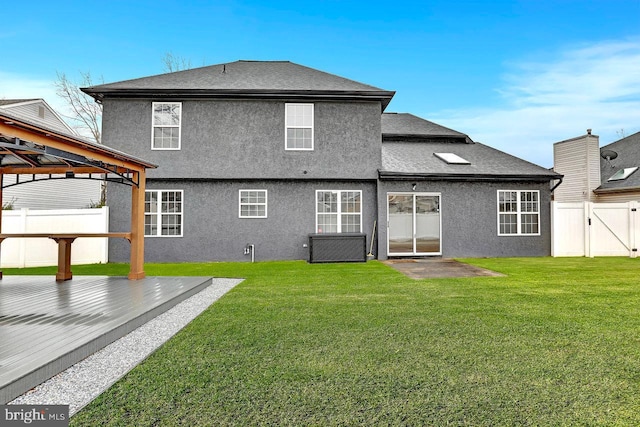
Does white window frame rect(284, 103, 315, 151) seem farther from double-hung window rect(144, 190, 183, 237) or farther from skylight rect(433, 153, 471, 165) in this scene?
skylight rect(433, 153, 471, 165)

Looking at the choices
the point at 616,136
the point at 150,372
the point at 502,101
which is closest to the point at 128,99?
the point at 150,372

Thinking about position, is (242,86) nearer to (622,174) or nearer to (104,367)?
(104,367)

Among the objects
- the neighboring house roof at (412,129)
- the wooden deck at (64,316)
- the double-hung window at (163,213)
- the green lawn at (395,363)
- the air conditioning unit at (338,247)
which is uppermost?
the neighboring house roof at (412,129)

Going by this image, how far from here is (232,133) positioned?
12.8 m

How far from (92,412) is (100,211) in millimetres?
11314

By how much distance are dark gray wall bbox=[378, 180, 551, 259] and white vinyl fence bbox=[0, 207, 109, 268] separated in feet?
32.1

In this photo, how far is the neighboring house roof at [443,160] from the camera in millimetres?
12914

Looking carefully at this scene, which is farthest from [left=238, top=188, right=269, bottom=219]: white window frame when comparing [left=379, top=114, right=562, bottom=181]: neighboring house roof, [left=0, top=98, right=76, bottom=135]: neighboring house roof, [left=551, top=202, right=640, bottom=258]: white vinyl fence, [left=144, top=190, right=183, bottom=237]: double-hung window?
[left=551, top=202, right=640, bottom=258]: white vinyl fence

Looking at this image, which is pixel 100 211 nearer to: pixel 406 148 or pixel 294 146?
pixel 294 146

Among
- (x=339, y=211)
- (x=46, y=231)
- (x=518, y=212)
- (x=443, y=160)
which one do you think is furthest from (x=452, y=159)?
(x=46, y=231)

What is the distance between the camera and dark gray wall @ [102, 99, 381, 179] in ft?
41.4

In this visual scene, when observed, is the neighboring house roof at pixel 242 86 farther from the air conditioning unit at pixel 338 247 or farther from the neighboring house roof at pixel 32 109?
the neighboring house roof at pixel 32 109

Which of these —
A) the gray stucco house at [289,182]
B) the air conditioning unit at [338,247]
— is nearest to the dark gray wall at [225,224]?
the gray stucco house at [289,182]

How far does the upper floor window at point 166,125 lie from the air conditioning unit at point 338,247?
5985 millimetres
